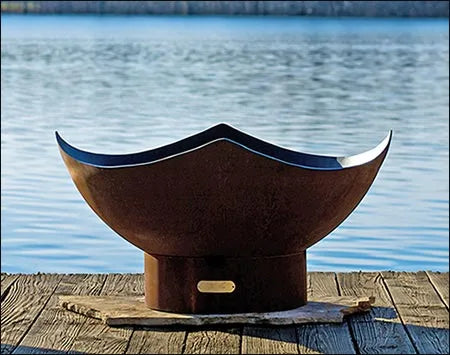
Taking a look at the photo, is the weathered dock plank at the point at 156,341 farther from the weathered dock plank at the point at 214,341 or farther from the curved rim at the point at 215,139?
the curved rim at the point at 215,139

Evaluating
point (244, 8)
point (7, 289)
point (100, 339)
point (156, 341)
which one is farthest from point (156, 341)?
point (244, 8)

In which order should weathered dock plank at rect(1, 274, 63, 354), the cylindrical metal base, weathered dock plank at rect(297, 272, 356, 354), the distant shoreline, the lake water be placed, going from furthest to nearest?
the distant shoreline
the lake water
the cylindrical metal base
weathered dock plank at rect(1, 274, 63, 354)
weathered dock plank at rect(297, 272, 356, 354)

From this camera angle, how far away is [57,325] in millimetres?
3711

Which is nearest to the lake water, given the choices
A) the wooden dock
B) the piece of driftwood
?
the wooden dock

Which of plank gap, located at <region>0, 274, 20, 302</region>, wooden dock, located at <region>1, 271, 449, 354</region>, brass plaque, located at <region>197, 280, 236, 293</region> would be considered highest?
brass plaque, located at <region>197, 280, 236, 293</region>

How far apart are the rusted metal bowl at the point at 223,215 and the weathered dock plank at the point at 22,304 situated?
1.23ft

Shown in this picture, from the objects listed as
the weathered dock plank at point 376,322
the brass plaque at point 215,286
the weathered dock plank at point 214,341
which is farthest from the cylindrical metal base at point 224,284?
the weathered dock plank at point 376,322

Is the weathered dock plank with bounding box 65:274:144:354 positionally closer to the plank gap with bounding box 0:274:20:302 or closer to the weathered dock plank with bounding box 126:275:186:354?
the weathered dock plank with bounding box 126:275:186:354

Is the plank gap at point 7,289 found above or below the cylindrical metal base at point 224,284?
below

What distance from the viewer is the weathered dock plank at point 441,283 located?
4.06m

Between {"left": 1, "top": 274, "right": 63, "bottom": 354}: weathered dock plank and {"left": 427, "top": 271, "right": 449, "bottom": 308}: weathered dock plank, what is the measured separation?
1.25m

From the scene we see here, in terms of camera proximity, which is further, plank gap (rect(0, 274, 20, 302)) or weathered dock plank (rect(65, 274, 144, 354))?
plank gap (rect(0, 274, 20, 302))

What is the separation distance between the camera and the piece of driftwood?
3674mm

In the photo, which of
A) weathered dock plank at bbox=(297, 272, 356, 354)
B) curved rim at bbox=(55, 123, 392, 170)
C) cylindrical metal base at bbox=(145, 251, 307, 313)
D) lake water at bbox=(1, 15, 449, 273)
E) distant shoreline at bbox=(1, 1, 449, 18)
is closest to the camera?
weathered dock plank at bbox=(297, 272, 356, 354)
